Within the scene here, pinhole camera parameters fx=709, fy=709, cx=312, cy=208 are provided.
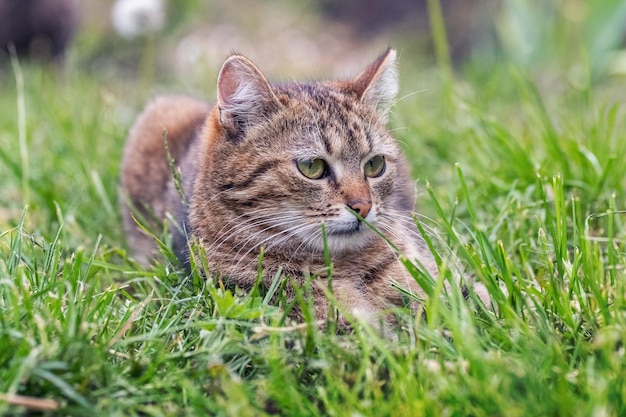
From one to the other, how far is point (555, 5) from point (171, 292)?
15.3 ft

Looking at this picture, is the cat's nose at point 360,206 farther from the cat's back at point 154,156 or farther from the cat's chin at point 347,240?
the cat's back at point 154,156

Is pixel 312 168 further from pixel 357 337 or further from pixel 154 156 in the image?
pixel 154 156

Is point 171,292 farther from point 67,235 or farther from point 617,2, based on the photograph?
point 617,2

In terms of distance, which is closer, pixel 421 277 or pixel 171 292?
pixel 421 277

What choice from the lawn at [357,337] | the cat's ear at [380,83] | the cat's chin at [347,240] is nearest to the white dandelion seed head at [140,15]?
the lawn at [357,337]

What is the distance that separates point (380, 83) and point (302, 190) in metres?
0.66

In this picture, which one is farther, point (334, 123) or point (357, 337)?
point (334, 123)

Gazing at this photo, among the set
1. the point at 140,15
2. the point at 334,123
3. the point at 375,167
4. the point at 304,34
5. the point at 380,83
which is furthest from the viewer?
the point at 304,34

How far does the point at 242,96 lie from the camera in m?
2.50

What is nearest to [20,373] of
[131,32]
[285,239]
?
[285,239]

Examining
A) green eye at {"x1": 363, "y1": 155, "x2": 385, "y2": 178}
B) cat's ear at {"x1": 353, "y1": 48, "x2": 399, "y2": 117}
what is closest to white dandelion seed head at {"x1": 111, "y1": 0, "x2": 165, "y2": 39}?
cat's ear at {"x1": 353, "y1": 48, "x2": 399, "y2": 117}

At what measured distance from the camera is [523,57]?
5.21 m

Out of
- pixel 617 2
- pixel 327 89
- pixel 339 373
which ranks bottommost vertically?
pixel 339 373

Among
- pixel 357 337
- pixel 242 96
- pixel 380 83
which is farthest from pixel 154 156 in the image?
pixel 357 337
